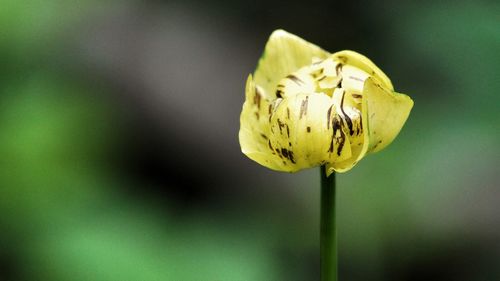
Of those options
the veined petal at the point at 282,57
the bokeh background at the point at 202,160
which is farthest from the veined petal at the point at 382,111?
the bokeh background at the point at 202,160

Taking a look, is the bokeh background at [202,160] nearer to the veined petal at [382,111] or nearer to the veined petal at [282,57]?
the veined petal at [282,57]

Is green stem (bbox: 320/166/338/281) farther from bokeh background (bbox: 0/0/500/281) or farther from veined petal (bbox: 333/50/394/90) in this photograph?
bokeh background (bbox: 0/0/500/281)

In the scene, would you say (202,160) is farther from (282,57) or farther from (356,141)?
(356,141)

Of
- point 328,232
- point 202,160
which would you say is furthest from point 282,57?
point 202,160

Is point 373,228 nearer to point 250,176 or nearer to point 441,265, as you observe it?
point 441,265

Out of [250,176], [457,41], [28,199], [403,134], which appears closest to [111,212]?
[28,199]

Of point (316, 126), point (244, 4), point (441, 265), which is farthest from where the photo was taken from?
point (244, 4)

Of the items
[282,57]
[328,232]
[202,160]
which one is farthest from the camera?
[202,160]
